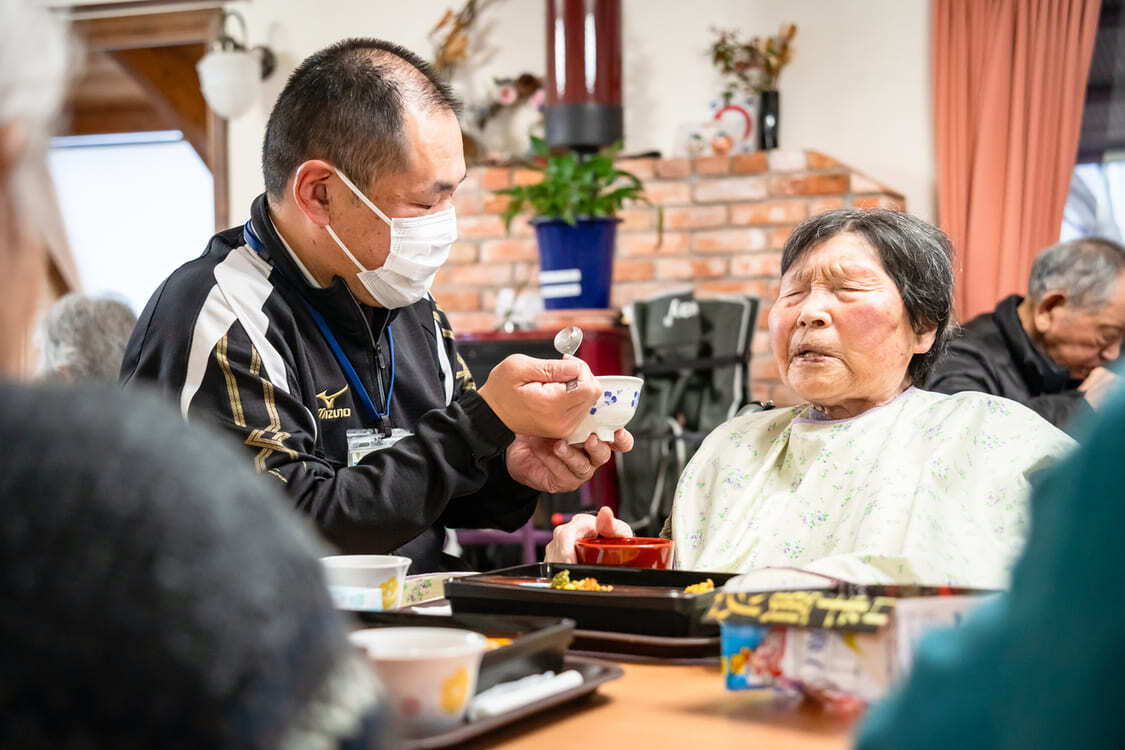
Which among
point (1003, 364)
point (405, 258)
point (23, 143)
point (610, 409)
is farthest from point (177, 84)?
point (23, 143)

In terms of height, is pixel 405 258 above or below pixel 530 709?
above

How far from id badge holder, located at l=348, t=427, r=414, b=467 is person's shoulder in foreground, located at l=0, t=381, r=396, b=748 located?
154cm

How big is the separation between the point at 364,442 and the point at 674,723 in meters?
1.18

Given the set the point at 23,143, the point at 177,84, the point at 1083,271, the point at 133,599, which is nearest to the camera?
the point at 133,599

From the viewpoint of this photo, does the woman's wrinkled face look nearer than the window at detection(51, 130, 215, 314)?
Yes

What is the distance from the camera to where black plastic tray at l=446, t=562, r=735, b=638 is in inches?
46.1

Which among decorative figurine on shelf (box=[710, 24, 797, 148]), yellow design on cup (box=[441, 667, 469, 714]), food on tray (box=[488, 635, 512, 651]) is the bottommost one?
food on tray (box=[488, 635, 512, 651])

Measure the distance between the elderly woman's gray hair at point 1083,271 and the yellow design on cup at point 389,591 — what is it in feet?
9.51

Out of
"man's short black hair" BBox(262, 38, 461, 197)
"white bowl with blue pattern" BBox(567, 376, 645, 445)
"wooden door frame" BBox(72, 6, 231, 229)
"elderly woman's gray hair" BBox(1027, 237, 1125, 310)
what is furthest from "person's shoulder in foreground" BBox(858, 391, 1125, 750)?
"wooden door frame" BBox(72, 6, 231, 229)

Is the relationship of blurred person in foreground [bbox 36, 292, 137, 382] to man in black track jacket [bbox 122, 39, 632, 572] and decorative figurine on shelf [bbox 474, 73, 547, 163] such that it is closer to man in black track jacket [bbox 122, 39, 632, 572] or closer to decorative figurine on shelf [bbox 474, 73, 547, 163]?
man in black track jacket [bbox 122, 39, 632, 572]

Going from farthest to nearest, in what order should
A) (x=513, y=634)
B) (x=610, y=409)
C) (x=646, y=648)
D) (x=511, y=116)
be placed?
(x=511, y=116) < (x=610, y=409) < (x=646, y=648) < (x=513, y=634)

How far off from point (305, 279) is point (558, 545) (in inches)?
29.3

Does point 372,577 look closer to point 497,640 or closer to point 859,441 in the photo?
point 497,640

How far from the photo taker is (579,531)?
1684 millimetres
